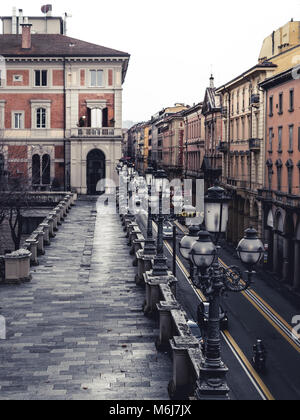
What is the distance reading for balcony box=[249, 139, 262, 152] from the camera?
48031 mm

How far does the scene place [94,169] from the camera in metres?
62.8

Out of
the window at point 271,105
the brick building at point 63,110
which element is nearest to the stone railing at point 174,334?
the window at point 271,105

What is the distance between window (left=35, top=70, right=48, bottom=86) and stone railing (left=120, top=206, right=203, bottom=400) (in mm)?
42480

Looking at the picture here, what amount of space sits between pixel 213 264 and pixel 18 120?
183 ft

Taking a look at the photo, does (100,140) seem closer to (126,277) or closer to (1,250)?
(1,250)

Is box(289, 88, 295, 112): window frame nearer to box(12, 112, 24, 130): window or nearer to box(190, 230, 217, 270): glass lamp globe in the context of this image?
box(12, 112, 24, 130): window

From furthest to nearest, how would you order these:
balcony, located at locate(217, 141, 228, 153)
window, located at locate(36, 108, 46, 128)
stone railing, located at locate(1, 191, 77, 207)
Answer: window, located at locate(36, 108, 46, 128), balcony, located at locate(217, 141, 228, 153), stone railing, located at locate(1, 191, 77, 207)

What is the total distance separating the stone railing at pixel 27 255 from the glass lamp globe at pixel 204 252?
14.9 m

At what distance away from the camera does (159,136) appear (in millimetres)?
129750

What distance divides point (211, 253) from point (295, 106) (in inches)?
1274

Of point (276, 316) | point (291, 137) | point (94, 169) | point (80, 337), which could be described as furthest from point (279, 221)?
point (80, 337)

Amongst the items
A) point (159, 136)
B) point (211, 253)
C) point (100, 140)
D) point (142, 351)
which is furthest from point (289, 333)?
point (159, 136)

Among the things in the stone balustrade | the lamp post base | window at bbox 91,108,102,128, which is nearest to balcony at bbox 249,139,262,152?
window at bbox 91,108,102,128

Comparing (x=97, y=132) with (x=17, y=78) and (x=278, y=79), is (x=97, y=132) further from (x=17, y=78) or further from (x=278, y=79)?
(x=278, y=79)
